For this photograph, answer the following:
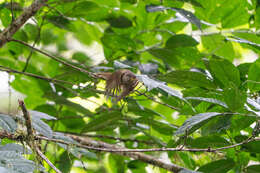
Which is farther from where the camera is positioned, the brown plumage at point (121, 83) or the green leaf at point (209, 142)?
the green leaf at point (209, 142)

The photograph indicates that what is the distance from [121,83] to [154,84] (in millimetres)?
69

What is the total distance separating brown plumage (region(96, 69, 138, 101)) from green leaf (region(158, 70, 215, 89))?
14 centimetres

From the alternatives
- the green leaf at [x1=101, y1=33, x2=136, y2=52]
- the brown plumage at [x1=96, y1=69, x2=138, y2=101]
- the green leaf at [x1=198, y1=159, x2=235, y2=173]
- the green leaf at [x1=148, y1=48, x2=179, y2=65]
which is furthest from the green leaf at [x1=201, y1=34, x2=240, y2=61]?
the brown plumage at [x1=96, y1=69, x2=138, y2=101]

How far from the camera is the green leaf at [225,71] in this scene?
0.72m

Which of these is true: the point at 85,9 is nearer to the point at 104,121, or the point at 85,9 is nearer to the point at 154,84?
the point at 104,121

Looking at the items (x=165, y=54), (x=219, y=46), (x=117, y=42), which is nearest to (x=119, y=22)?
(x=117, y=42)

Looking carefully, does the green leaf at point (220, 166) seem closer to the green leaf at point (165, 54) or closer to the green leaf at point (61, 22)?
the green leaf at point (165, 54)

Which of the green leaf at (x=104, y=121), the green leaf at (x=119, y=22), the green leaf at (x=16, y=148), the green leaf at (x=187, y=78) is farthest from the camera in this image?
the green leaf at (x=119, y=22)

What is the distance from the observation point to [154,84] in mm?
529

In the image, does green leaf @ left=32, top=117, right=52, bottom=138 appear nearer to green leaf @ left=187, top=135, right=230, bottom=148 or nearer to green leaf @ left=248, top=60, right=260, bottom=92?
green leaf @ left=187, top=135, right=230, bottom=148

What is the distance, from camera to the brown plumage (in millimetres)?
562

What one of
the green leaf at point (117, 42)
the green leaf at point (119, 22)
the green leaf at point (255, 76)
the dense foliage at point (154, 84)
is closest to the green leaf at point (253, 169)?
the dense foliage at point (154, 84)

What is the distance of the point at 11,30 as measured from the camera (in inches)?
30.7

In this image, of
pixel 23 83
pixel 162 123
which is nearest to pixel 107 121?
pixel 162 123
